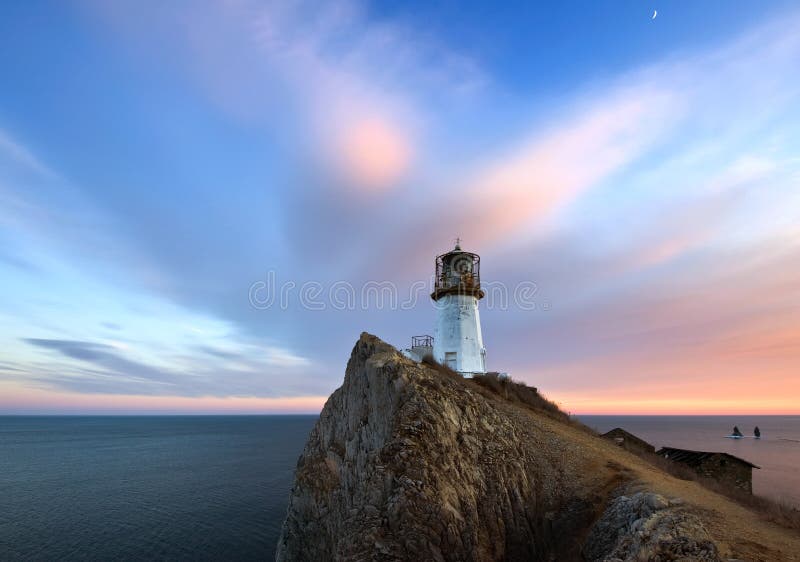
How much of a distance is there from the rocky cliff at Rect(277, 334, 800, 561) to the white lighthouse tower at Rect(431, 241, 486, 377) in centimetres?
958

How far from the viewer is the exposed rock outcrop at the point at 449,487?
43.4ft

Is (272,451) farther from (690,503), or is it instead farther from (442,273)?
(690,503)

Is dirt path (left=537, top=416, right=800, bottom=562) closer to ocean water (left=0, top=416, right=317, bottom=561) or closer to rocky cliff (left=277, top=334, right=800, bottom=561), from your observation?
rocky cliff (left=277, top=334, right=800, bottom=561)

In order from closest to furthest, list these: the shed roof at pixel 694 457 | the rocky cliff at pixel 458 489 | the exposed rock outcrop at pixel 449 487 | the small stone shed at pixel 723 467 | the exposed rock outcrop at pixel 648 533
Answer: the exposed rock outcrop at pixel 648 533 → the rocky cliff at pixel 458 489 → the exposed rock outcrop at pixel 449 487 → the small stone shed at pixel 723 467 → the shed roof at pixel 694 457

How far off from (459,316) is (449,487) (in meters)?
18.3

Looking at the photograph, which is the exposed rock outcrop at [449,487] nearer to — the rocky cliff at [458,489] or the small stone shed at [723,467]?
the rocky cliff at [458,489]

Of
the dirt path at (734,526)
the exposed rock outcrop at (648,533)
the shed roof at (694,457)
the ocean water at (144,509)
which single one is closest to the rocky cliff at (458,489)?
the exposed rock outcrop at (648,533)

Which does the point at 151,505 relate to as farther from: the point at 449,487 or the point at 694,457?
the point at 694,457

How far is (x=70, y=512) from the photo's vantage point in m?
42.0

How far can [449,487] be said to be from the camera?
14.6m

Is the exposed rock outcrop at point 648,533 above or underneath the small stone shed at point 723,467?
above

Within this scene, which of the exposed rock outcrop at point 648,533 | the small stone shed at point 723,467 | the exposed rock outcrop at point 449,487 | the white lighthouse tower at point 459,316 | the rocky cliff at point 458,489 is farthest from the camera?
the white lighthouse tower at point 459,316

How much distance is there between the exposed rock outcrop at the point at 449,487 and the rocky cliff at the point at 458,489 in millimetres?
45

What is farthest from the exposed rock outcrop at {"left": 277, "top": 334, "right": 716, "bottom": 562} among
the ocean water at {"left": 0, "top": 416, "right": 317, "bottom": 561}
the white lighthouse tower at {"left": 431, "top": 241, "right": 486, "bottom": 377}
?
the ocean water at {"left": 0, "top": 416, "right": 317, "bottom": 561}
